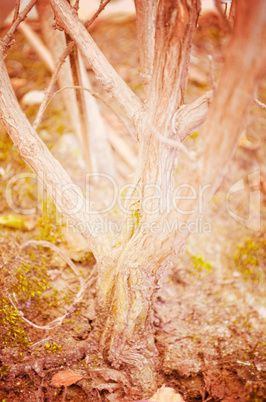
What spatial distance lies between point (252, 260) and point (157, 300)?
2.66 feet

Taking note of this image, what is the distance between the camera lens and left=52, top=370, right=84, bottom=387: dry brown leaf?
4.17ft

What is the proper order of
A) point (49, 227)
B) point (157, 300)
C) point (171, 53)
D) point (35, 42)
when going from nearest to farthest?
point (171, 53), point (157, 300), point (49, 227), point (35, 42)

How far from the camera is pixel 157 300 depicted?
174cm

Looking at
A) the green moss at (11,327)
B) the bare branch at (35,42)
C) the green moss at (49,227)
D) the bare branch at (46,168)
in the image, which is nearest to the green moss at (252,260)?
the bare branch at (46,168)

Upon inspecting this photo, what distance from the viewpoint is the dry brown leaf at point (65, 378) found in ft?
4.17

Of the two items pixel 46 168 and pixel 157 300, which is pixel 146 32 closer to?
pixel 46 168

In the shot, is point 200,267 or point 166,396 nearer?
point 166,396

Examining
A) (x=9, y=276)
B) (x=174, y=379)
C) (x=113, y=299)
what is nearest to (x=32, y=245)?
(x=9, y=276)

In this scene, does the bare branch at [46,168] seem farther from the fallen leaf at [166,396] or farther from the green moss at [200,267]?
the green moss at [200,267]

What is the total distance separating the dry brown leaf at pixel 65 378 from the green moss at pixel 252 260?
1.31 metres

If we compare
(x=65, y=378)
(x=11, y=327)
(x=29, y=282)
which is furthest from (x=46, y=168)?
(x=65, y=378)

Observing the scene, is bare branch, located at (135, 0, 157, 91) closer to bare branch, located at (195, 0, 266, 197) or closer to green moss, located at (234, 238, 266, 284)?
bare branch, located at (195, 0, 266, 197)

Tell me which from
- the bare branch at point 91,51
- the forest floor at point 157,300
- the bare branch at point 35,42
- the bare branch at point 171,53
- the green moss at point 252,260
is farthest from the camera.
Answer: the bare branch at point 35,42

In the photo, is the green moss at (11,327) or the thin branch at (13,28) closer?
the thin branch at (13,28)
